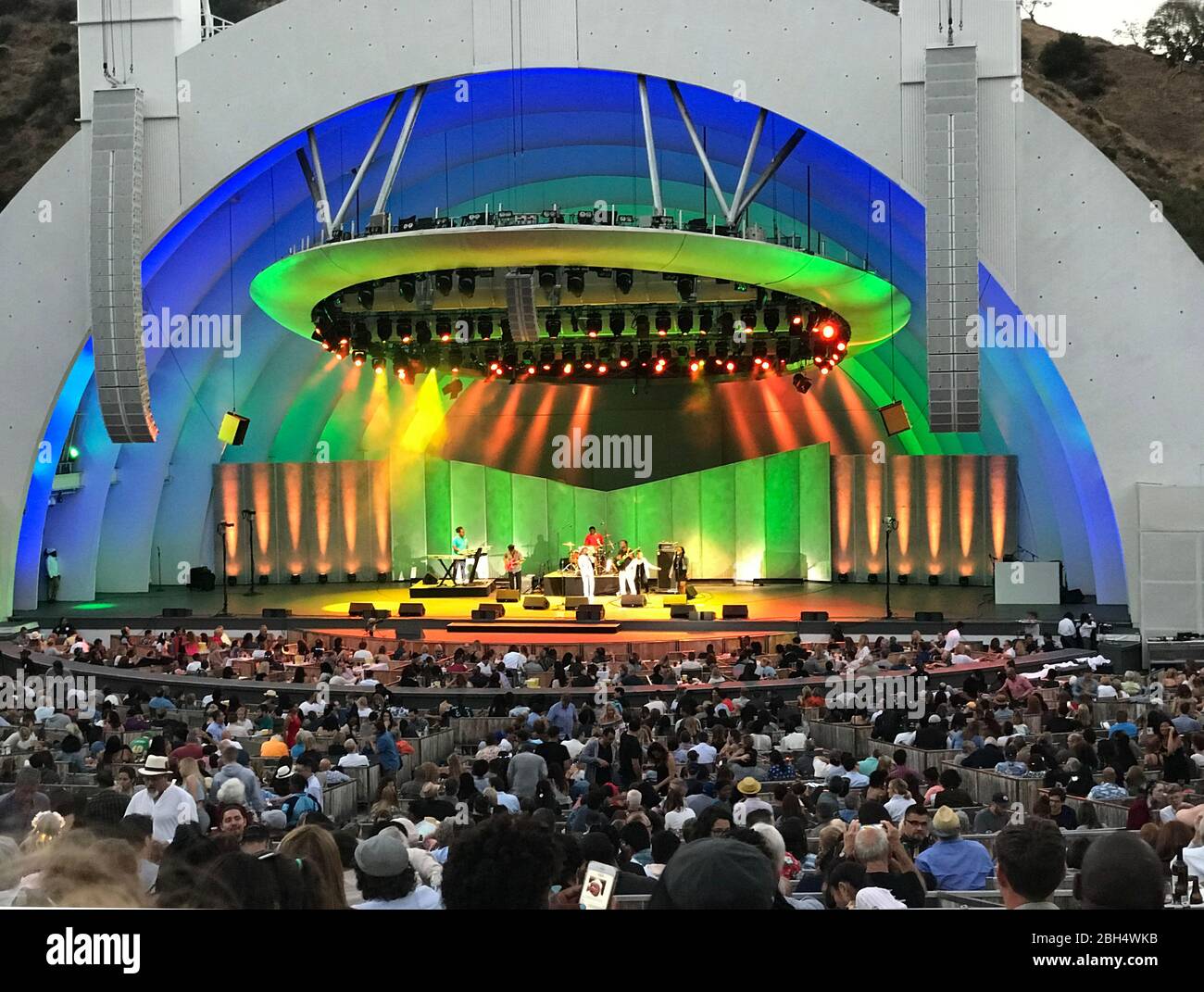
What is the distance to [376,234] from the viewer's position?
20516mm

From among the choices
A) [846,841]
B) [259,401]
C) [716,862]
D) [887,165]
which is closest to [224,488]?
[259,401]

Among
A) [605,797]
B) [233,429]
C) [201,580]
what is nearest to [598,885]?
[605,797]

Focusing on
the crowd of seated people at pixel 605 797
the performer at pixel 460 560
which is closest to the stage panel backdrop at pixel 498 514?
the performer at pixel 460 560

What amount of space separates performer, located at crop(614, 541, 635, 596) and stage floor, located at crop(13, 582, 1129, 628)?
A: 1.34 feet

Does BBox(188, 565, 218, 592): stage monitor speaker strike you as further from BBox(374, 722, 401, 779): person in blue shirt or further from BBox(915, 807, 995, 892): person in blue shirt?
BBox(915, 807, 995, 892): person in blue shirt

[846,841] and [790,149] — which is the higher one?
[790,149]

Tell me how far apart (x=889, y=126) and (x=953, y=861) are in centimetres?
1806

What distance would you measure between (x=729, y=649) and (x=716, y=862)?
20.8 m

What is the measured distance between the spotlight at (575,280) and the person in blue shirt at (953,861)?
1573cm

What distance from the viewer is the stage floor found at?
2616 centimetres

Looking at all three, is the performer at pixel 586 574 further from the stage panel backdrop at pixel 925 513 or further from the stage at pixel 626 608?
the stage panel backdrop at pixel 925 513

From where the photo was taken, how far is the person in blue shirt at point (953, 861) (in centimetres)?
726

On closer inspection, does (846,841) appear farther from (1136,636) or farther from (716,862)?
(1136,636)

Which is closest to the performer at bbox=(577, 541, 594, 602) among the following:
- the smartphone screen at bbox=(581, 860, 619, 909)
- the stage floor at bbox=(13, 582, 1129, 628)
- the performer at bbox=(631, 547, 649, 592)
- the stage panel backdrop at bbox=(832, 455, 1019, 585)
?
the stage floor at bbox=(13, 582, 1129, 628)
